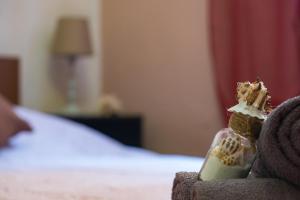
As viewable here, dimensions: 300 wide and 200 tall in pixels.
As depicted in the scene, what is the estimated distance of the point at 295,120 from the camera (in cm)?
73

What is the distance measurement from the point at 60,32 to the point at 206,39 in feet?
2.73

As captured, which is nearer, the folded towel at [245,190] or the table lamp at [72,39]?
the folded towel at [245,190]

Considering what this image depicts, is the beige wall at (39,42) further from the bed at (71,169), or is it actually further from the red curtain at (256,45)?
the red curtain at (256,45)

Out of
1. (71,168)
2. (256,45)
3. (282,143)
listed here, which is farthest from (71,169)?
(256,45)

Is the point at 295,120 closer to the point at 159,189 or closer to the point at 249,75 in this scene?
the point at 159,189

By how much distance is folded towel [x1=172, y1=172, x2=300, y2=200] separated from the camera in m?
0.71

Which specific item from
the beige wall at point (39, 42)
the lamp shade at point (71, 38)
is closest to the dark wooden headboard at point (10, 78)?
the beige wall at point (39, 42)

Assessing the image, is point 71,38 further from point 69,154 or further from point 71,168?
point 71,168

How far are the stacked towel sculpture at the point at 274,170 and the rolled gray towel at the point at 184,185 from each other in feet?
0.10

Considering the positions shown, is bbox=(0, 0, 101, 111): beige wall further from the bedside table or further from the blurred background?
the bedside table

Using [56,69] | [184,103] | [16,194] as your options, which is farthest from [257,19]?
[16,194]

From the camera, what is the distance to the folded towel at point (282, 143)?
718mm

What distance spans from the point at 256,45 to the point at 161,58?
741 mm

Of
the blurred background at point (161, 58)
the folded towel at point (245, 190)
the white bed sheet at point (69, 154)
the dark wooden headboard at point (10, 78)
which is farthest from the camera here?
the dark wooden headboard at point (10, 78)
